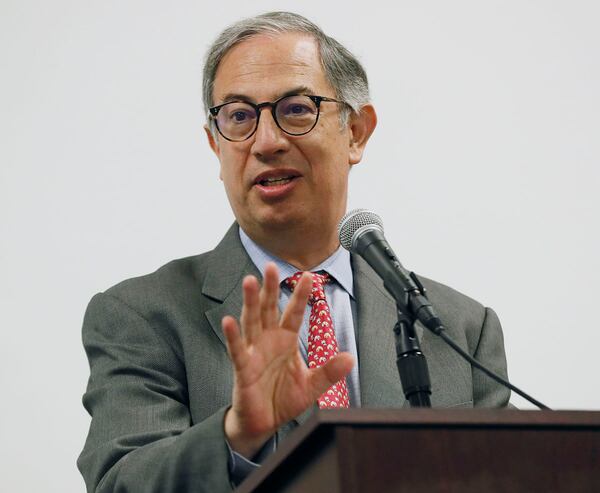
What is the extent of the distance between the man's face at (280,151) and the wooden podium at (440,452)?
1.39 meters

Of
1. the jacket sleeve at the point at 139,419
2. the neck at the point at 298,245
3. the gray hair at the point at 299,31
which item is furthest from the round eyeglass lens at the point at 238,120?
the jacket sleeve at the point at 139,419

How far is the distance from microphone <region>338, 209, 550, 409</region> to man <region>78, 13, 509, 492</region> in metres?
0.32

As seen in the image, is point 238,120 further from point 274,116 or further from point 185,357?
point 185,357

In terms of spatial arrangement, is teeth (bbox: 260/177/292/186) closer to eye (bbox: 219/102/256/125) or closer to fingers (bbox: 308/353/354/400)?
eye (bbox: 219/102/256/125)

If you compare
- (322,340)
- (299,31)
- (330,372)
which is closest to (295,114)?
(299,31)

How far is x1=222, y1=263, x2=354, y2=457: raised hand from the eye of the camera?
5.44 feet

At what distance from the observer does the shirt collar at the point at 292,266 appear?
284 cm

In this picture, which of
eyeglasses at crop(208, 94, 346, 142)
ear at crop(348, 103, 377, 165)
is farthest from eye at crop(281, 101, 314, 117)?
ear at crop(348, 103, 377, 165)

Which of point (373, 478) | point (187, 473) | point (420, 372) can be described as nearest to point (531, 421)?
point (373, 478)

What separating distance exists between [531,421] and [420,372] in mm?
362

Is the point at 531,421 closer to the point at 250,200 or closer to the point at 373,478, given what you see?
the point at 373,478

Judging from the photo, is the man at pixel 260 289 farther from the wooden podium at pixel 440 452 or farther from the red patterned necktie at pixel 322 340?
the wooden podium at pixel 440 452

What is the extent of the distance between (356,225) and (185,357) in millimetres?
737

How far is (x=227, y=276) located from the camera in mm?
2725
